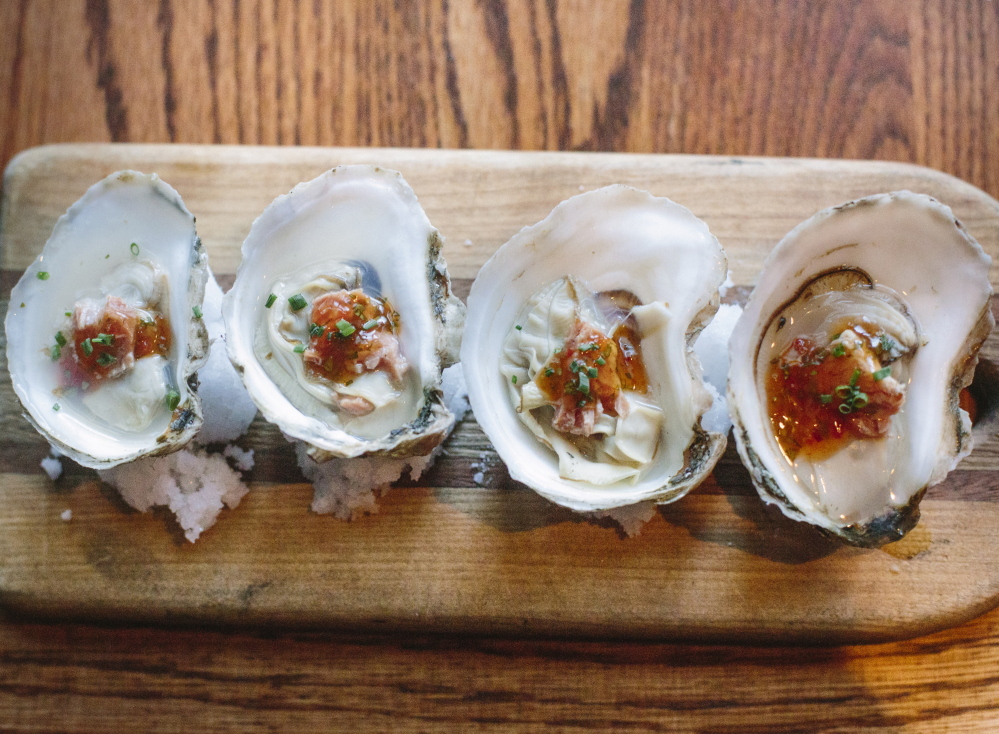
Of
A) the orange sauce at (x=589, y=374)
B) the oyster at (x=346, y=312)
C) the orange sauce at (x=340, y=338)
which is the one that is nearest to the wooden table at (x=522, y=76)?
the oyster at (x=346, y=312)

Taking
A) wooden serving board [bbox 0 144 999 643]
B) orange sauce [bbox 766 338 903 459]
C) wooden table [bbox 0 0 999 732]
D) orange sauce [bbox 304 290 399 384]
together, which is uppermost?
wooden table [bbox 0 0 999 732]

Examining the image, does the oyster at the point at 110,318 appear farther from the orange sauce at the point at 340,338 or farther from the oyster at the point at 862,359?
the oyster at the point at 862,359

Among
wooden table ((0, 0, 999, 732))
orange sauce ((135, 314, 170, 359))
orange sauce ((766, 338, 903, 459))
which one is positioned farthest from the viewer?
wooden table ((0, 0, 999, 732))

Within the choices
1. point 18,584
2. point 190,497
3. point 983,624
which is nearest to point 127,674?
point 18,584

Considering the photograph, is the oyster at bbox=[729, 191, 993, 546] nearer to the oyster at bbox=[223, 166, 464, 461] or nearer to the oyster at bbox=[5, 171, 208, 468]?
the oyster at bbox=[223, 166, 464, 461]

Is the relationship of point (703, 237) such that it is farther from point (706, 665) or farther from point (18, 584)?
point (18, 584)

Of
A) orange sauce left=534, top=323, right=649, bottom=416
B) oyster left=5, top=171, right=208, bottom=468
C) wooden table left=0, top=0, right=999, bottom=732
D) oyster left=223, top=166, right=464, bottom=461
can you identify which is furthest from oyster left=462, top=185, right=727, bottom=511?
oyster left=5, top=171, right=208, bottom=468

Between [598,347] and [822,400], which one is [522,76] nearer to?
[598,347]
